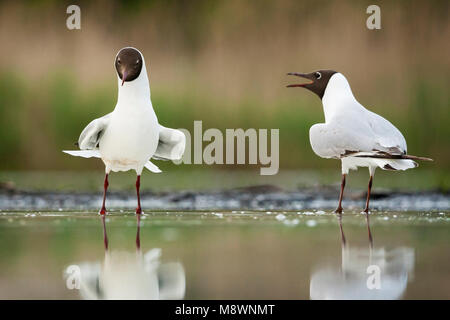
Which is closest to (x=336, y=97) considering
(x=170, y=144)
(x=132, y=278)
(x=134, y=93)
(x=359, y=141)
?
(x=359, y=141)

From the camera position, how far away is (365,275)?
88.4 inches

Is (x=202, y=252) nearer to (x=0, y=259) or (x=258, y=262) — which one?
(x=258, y=262)

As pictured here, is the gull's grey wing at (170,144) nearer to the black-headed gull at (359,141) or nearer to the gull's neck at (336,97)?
the black-headed gull at (359,141)

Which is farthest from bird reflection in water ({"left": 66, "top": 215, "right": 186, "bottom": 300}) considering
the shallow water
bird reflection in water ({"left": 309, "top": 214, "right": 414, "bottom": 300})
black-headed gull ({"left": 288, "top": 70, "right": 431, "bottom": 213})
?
black-headed gull ({"left": 288, "top": 70, "right": 431, "bottom": 213})

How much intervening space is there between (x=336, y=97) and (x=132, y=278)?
11.3 feet

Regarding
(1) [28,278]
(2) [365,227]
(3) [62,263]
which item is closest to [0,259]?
(3) [62,263]

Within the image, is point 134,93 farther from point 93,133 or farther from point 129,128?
point 93,133

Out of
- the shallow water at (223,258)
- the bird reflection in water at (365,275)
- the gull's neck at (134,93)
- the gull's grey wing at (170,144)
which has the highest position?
the gull's neck at (134,93)

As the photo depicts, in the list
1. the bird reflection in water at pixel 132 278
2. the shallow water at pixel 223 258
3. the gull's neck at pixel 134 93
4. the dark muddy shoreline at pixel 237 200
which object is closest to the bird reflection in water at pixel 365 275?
the shallow water at pixel 223 258

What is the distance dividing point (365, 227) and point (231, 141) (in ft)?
15.1

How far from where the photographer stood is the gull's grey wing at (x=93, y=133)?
4.55 m

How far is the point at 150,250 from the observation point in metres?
2.79

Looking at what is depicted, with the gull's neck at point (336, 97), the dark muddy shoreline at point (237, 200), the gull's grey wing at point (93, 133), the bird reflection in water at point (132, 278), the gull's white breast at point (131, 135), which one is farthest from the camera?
the dark muddy shoreline at point (237, 200)

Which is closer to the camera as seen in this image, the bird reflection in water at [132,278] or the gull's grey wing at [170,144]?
the bird reflection in water at [132,278]
